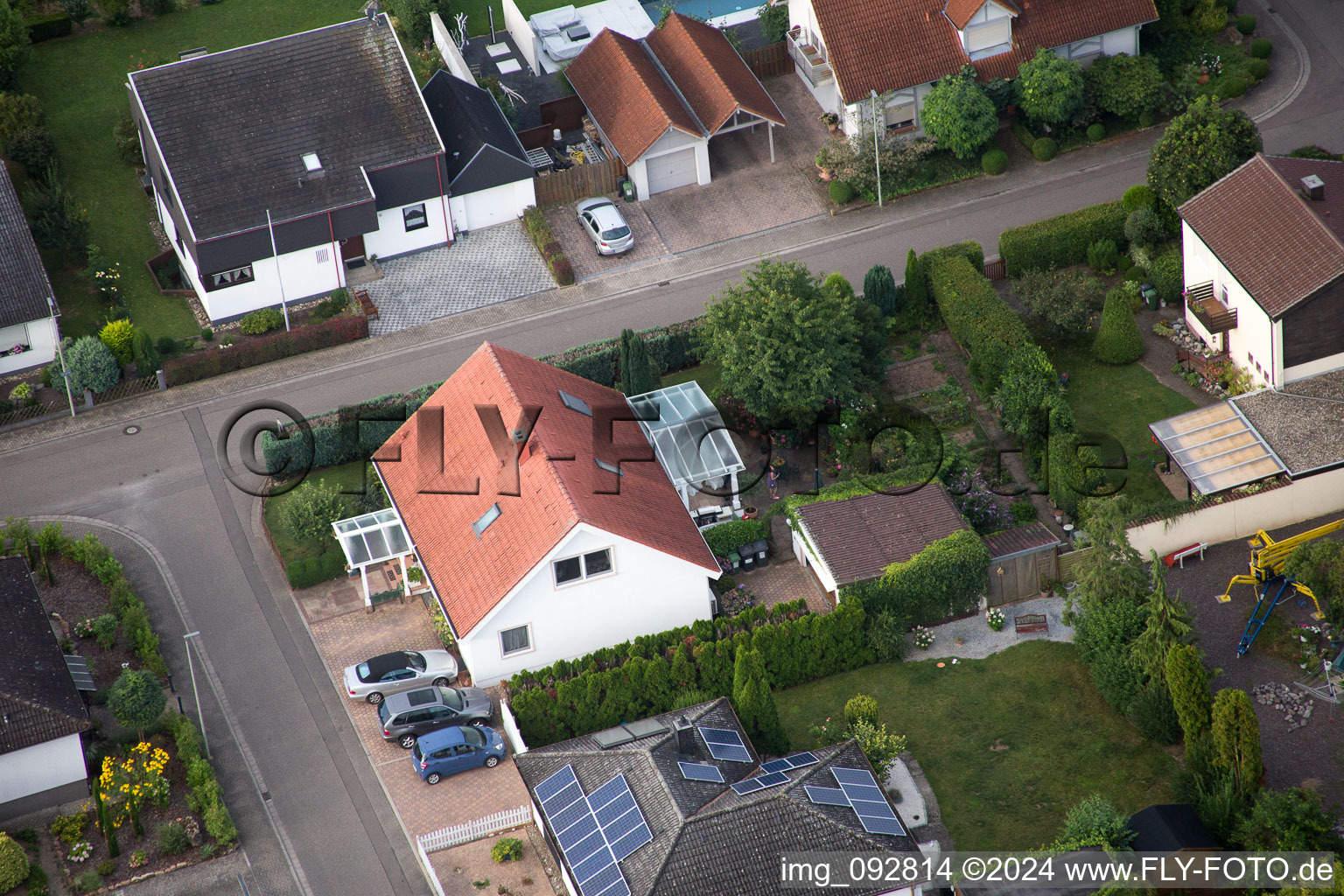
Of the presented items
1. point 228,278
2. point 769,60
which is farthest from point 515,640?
point 769,60

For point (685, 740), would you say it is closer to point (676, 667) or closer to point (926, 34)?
point (676, 667)

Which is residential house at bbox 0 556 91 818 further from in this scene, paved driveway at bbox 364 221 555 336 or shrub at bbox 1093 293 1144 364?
shrub at bbox 1093 293 1144 364

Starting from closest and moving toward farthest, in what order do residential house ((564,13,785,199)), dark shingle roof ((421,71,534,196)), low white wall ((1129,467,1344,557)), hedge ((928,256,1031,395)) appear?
low white wall ((1129,467,1344,557))
hedge ((928,256,1031,395))
dark shingle roof ((421,71,534,196))
residential house ((564,13,785,199))

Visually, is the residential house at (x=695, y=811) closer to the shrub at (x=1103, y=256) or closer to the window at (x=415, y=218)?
the shrub at (x=1103, y=256)

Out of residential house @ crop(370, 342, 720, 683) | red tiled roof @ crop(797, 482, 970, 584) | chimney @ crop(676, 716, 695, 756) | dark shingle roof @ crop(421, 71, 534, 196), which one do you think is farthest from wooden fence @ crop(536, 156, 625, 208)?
chimney @ crop(676, 716, 695, 756)

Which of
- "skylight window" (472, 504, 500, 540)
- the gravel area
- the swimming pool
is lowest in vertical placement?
the gravel area

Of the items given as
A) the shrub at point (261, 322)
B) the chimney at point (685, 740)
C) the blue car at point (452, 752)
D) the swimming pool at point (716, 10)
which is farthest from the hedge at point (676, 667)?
the swimming pool at point (716, 10)
